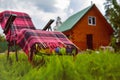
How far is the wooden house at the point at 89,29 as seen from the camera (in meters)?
23.1

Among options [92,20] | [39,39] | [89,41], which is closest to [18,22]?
[39,39]

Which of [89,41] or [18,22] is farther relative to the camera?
[89,41]

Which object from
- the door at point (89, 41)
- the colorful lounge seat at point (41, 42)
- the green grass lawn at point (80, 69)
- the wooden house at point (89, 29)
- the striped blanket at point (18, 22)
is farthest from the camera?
the door at point (89, 41)

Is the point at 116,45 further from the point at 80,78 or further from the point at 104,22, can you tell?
the point at 104,22

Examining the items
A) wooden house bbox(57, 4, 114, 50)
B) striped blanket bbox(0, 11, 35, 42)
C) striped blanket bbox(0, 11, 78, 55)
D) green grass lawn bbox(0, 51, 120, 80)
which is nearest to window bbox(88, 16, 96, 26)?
wooden house bbox(57, 4, 114, 50)

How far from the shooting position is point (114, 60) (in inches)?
122

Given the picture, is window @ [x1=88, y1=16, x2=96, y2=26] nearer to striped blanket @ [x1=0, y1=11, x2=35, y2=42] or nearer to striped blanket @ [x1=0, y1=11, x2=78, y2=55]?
striped blanket @ [x1=0, y1=11, x2=35, y2=42]

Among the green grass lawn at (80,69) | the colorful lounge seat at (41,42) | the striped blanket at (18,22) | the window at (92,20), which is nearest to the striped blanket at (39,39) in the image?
the colorful lounge seat at (41,42)

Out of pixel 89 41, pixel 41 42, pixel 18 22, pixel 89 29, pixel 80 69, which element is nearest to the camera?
pixel 80 69

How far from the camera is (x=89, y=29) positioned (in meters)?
24.1

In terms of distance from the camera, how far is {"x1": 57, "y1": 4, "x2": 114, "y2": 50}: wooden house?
909 inches

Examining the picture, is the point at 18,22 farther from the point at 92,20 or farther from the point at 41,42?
the point at 92,20

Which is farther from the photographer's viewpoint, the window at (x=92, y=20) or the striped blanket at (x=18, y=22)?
the window at (x=92, y=20)

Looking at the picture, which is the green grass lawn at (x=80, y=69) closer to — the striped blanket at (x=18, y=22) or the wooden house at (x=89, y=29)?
the striped blanket at (x=18, y=22)
